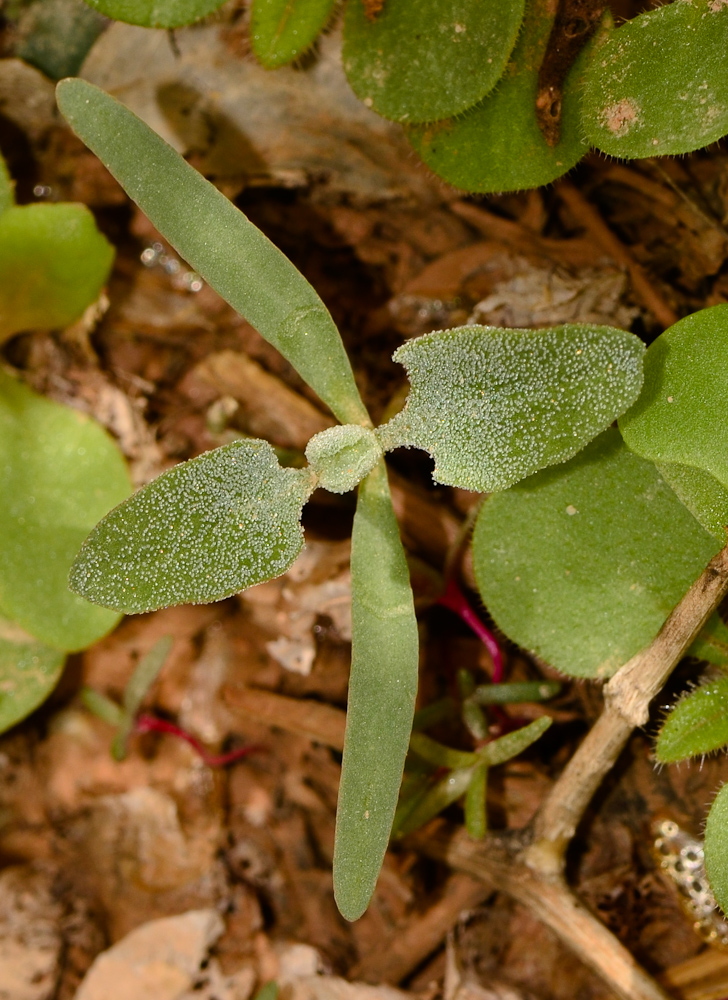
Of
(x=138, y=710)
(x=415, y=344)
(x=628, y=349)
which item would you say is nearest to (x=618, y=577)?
(x=628, y=349)

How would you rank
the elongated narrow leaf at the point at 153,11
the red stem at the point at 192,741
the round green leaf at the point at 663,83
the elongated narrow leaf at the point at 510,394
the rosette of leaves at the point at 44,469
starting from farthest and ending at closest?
the red stem at the point at 192,741 < the rosette of leaves at the point at 44,469 < the elongated narrow leaf at the point at 153,11 < the round green leaf at the point at 663,83 < the elongated narrow leaf at the point at 510,394

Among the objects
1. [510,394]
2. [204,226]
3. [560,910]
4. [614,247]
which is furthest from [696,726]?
[204,226]

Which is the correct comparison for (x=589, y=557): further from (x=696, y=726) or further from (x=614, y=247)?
(x=614, y=247)

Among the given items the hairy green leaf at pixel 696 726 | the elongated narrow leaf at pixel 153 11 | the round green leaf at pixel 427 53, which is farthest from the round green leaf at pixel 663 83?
the hairy green leaf at pixel 696 726

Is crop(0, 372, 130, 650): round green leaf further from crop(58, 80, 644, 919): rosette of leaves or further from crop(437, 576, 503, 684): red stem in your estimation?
crop(437, 576, 503, 684): red stem

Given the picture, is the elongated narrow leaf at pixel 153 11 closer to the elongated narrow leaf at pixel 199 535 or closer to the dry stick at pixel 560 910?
the elongated narrow leaf at pixel 199 535

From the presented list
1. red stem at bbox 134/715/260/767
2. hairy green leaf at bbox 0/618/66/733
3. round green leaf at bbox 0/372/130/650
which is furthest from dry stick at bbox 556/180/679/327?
hairy green leaf at bbox 0/618/66/733

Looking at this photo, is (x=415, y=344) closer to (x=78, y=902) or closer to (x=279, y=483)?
(x=279, y=483)
